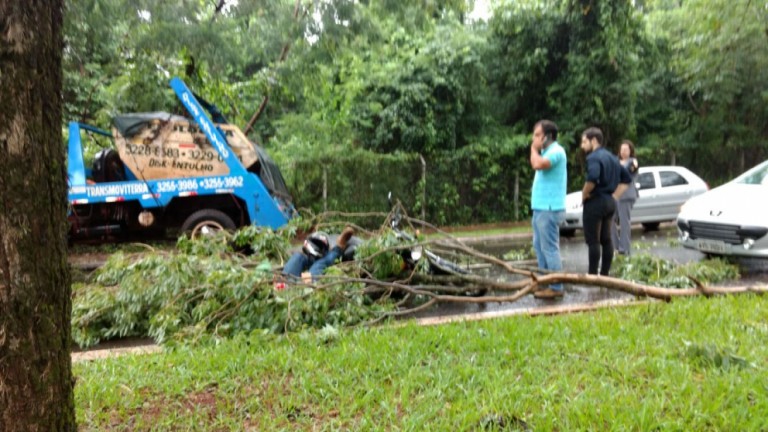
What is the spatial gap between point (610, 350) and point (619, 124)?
13650 mm

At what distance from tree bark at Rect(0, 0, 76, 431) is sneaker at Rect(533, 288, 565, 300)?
4.73 meters

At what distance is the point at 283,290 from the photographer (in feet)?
16.1

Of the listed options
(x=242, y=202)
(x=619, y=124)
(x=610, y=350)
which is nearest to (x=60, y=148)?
(x=610, y=350)

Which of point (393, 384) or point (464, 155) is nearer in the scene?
point (393, 384)

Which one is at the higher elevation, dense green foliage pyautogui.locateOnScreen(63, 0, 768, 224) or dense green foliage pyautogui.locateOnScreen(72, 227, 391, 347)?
dense green foliage pyautogui.locateOnScreen(63, 0, 768, 224)

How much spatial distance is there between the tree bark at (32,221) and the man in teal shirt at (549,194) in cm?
464

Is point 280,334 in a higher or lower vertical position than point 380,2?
lower

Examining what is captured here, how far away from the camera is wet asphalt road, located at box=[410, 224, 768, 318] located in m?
5.70

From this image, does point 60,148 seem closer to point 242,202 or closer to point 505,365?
point 505,365

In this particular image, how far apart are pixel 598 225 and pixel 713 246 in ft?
7.49

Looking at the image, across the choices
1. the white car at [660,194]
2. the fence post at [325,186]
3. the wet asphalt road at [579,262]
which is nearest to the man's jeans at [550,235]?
the wet asphalt road at [579,262]

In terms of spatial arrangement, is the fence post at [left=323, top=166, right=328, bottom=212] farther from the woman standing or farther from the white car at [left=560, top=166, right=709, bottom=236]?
the woman standing

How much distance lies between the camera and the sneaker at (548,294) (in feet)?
19.2

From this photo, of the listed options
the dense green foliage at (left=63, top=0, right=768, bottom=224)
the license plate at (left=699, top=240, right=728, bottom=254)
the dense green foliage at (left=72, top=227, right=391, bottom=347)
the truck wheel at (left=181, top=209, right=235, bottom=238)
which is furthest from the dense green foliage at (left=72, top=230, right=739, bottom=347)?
the dense green foliage at (left=63, top=0, right=768, bottom=224)
